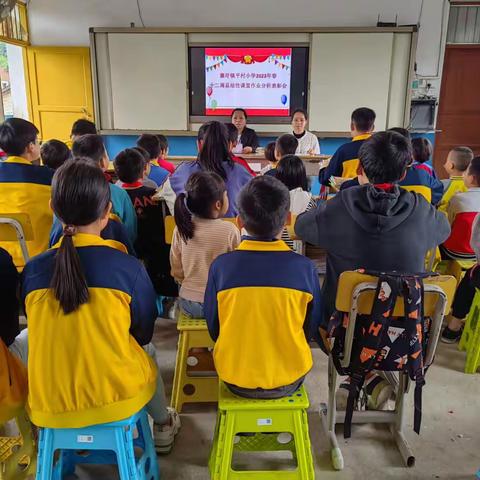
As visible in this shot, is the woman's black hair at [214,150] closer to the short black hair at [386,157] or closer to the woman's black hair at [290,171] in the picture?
the woman's black hair at [290,171]

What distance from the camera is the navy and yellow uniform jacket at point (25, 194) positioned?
2.23 meters

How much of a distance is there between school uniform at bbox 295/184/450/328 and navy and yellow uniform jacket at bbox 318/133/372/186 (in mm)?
1344

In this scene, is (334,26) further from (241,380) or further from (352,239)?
(241,380)

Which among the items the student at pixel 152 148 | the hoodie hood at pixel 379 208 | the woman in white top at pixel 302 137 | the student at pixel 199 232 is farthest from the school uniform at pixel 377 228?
the woman in white top at pixel 302 137

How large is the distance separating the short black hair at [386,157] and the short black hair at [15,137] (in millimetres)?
1624

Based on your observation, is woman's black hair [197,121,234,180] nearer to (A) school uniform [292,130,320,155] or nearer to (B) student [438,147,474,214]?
(B) student [438,147,474,214]

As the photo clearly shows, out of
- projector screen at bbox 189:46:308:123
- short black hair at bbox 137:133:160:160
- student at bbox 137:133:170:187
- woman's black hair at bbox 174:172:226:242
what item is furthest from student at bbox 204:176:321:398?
projector screen at bbox 189:46:308:123

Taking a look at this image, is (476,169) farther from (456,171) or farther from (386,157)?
(386,157)

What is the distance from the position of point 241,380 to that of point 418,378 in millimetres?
606

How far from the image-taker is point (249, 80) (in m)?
6.18

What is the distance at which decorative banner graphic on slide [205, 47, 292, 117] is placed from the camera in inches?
236

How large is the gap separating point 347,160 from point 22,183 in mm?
1894

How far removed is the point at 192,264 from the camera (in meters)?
1.90

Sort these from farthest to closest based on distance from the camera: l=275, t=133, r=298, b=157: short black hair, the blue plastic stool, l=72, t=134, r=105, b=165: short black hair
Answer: l=275, t=133, r=298, b=157: short black hair, l=72, t=134, r=105, b=165: short black hair, the blue plastic stool
